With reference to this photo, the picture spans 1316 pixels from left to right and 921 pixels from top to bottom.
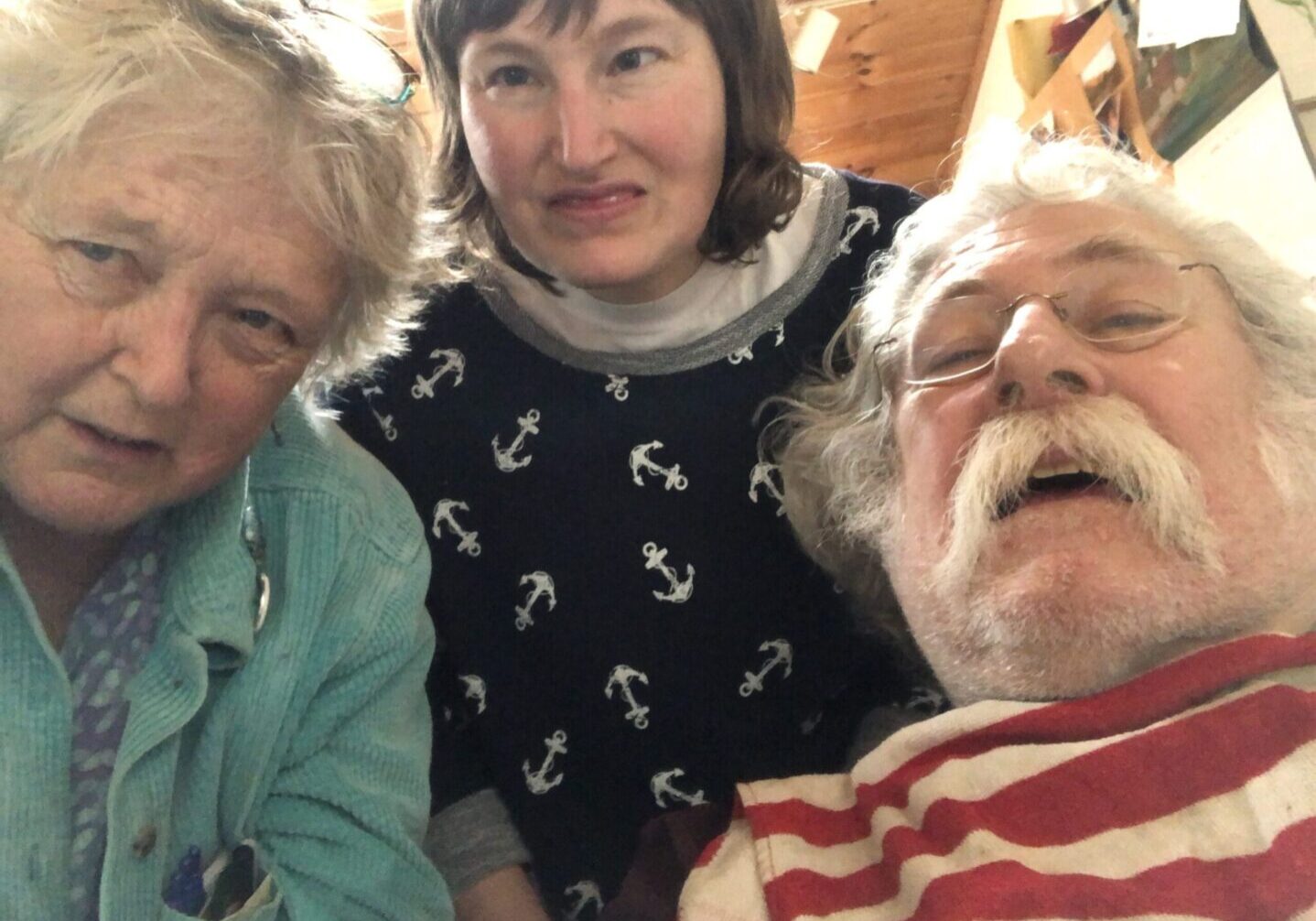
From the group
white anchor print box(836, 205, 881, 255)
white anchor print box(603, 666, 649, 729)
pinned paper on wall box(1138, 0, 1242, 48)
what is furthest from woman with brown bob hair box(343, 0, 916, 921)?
pinned paper on wall box(1138, 0, 1242, 48)

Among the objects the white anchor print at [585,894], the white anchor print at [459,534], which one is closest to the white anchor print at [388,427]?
the white anchor print at [459,534]

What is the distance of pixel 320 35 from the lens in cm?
84

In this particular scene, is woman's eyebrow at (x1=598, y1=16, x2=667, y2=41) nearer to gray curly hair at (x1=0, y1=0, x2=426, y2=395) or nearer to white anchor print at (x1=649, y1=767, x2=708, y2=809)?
gray curly hair at (x1=0, y1=0, x2=426, y2=395)

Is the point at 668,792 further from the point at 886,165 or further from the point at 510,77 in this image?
the point at 886,165

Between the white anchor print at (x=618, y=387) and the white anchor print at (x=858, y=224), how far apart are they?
13.0 inches

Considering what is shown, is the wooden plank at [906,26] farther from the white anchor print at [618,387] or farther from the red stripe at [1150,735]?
the red stripe at [1150,735]

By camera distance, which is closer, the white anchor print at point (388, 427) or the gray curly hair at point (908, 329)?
the gray curly hair at point (908, 329)

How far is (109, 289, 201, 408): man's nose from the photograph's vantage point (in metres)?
0.72

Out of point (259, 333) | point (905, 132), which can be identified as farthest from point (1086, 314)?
point (905, 132)

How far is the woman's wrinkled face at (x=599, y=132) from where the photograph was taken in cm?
101

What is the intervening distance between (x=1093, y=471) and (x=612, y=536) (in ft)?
1.77

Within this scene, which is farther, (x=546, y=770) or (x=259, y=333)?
(x=546, y=770)

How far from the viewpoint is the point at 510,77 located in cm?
106

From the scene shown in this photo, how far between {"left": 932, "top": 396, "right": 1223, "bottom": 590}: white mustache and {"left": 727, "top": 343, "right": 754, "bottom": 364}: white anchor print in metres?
0.36
